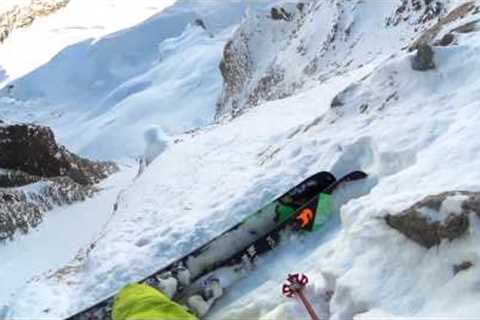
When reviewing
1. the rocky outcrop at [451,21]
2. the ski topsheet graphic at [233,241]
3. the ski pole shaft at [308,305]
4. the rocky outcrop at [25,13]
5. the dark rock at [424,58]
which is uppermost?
the rocky outcrop at [25,13]

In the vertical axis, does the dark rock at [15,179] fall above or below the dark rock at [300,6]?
below

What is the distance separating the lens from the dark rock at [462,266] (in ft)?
16.2

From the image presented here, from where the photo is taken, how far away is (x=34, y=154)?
64.4ft

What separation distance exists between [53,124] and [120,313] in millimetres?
49992

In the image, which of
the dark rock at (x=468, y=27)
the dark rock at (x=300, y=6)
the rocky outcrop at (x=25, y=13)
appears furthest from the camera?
the rocky outcrop at (x=25, y=13)

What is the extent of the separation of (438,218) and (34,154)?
51.7ft

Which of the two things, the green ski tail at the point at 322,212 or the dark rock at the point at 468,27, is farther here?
the dark rock at the point at 468,27

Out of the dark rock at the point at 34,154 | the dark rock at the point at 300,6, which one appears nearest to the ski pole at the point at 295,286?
the dark rock at the point at 34,154

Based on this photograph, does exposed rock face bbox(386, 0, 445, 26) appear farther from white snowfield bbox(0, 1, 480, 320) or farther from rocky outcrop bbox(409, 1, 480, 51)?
rocky outcrop bbox(409, 1, 480, 51)

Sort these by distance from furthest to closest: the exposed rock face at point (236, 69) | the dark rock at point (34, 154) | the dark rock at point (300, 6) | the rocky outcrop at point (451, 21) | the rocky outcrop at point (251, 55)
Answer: the exposed rock face at point (236, 69) < the dark rock at point (300, 6) < the rocky outcrop at point (251, 55) < the dark rock at point (34, 154) < the rocky outcrop at point (451, 21)

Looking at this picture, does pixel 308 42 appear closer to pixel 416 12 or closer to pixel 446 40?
pixel 416 12

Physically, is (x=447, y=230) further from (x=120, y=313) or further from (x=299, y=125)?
(x=299, y=125)

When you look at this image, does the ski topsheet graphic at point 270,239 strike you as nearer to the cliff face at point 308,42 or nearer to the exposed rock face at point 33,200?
the exposed rock face at point 33,200

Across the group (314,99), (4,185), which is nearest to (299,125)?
(314,99)
